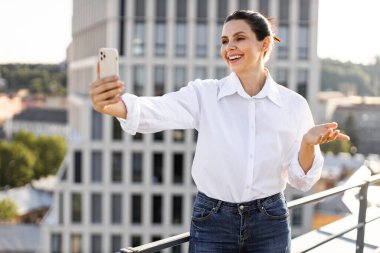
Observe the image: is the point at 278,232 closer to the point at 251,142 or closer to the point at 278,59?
the point at 251,142

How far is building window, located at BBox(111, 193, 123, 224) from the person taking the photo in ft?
102

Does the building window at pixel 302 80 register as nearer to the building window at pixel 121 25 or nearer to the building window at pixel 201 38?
the building window at pixel 201 38

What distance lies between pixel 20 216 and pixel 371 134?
63.1 m

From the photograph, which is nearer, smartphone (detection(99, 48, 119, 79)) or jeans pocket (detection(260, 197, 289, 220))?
smartphone (detection(99, 48, 119, 79))

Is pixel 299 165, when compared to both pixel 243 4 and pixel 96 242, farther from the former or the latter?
pixel 96 242

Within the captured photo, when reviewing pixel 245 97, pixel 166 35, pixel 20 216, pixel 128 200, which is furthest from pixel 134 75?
pixel 245 97

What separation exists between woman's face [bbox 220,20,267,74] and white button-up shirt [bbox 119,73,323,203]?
2.8 inches

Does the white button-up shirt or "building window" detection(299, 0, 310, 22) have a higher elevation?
"building window" detection(299, 0, 310, 22)

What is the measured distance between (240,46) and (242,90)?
0.61 feet

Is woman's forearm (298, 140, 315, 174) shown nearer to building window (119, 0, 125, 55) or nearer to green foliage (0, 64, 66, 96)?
building window (119, 0, 125, 55)

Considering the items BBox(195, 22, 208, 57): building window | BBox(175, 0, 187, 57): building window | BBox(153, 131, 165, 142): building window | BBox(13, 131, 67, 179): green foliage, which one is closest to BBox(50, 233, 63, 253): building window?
BBox(153, 131, 165, 142): building window

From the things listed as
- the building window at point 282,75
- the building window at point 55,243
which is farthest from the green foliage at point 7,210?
the building window at point 282,75

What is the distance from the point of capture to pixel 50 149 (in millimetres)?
62062

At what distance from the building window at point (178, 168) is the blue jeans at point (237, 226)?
1132 inches
